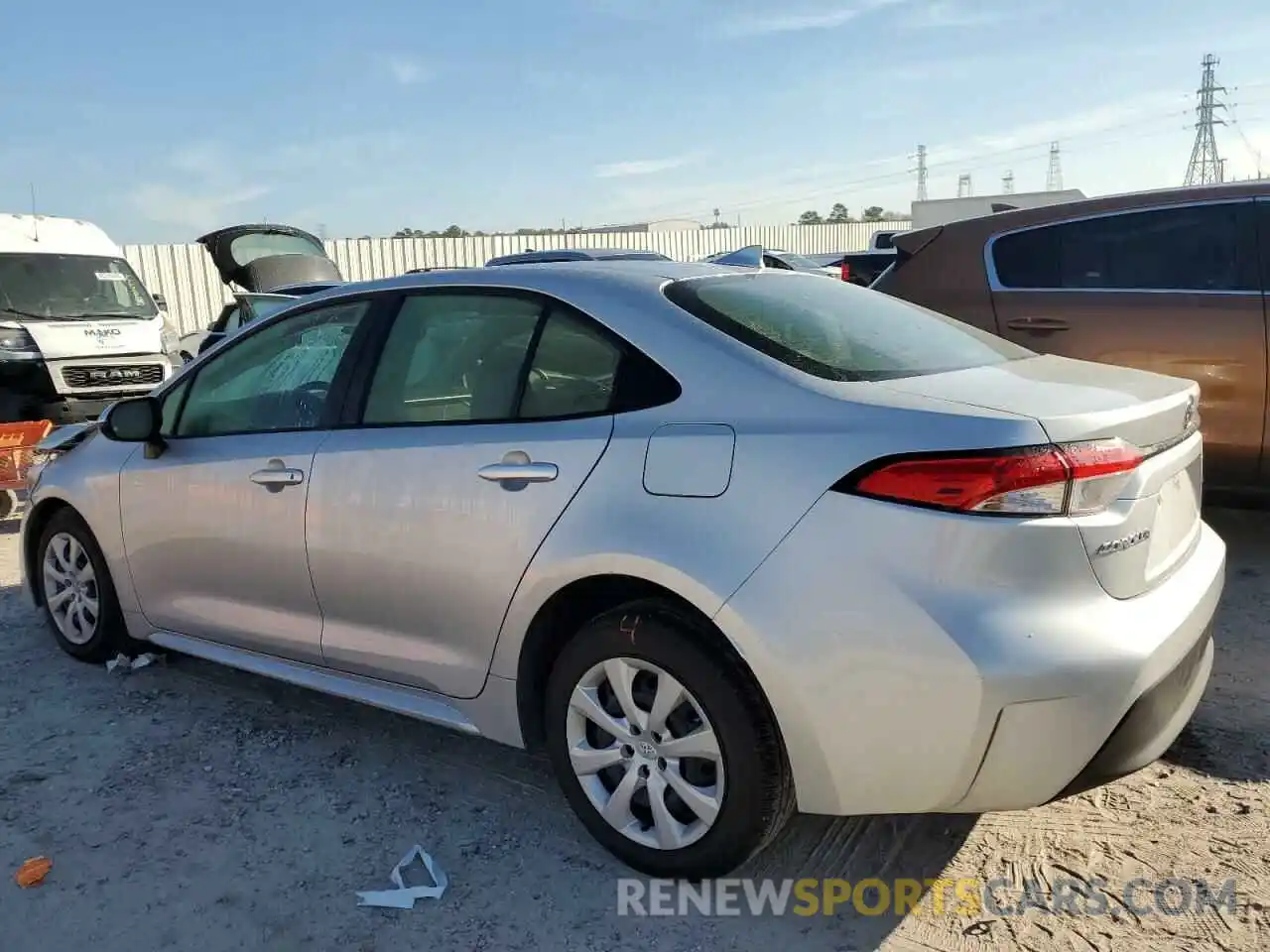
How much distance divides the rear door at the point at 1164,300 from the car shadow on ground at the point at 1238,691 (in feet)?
1.73

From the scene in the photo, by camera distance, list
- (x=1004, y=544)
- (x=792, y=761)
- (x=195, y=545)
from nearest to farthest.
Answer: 1. (x=1004, y=544)
2. (x=792, y=761)
3. (x=195, y=545)

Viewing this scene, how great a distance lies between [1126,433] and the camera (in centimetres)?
248

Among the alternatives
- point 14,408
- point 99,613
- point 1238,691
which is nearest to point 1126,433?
point 1238,691

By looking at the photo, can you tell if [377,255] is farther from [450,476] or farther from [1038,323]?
[450,476]

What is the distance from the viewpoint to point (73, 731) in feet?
12.7

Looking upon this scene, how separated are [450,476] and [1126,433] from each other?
178 cm

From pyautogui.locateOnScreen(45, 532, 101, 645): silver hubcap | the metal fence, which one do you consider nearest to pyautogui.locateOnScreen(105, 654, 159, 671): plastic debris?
pyautogui.locateOnScreen(45, 532, 101, 645): silver hubcap

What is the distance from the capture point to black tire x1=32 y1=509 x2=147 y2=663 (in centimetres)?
434

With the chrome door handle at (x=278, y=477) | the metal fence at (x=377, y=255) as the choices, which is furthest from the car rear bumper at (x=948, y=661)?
the metal fence at (x=377, y=255)

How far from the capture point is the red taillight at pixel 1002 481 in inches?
90.0

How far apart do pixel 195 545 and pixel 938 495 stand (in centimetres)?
272

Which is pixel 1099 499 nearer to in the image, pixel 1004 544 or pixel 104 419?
pixel 1004 544

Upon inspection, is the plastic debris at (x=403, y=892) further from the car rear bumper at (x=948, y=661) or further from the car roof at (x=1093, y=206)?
the car roof at (x=1093, y=206)

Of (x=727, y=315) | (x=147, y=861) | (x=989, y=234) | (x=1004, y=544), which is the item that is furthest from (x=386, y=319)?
(x=989, y=234)
